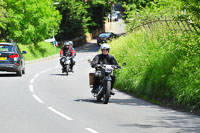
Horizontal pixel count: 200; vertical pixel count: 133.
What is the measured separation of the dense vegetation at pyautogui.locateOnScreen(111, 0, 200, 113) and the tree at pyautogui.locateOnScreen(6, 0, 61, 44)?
24.6 m

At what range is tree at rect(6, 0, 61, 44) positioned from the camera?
45.1m

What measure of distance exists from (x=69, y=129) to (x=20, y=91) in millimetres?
8565

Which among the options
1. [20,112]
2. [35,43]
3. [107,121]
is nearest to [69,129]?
[107,121]

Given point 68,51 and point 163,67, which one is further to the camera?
point 68,51

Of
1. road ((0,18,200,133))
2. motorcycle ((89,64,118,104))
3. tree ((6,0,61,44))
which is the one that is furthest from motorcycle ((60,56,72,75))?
tree ((6,0,61,44))

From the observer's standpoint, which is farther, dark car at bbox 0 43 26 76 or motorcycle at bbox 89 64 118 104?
dark car at bbox 0 43 26 76

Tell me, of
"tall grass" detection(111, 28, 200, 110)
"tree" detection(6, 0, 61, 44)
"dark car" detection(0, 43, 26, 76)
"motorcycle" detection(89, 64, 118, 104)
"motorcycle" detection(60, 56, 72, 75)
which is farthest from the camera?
"tree" detection(6, 0, 61, 44)

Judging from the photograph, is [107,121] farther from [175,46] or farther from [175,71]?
[175,46]

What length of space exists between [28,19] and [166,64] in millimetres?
31886

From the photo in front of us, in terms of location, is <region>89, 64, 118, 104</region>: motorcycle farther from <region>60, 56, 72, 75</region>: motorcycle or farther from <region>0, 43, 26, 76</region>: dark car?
<region>60, 56, 72, 75</region>: motorcycle

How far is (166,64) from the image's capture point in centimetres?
1545

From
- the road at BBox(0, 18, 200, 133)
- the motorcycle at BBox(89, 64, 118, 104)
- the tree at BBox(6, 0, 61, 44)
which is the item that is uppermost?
the tree at BBox(6, 0, 61, 44)

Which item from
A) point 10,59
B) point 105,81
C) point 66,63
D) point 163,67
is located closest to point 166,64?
point 163,67

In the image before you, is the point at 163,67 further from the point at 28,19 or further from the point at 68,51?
the point at 28,19
